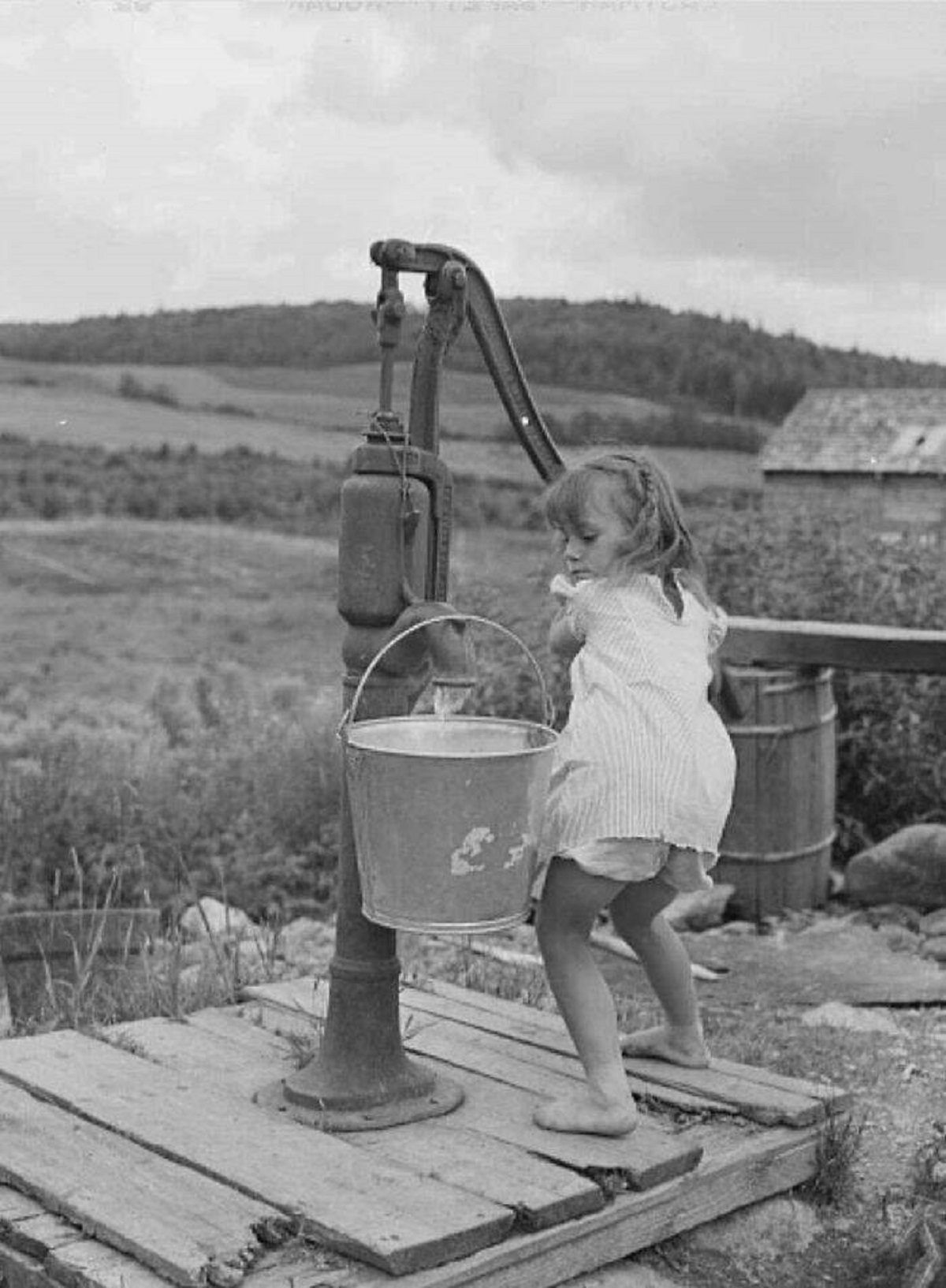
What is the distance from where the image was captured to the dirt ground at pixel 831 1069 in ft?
9.98

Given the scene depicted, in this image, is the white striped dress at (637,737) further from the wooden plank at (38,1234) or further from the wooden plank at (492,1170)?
the wooden plank at (38,1234)

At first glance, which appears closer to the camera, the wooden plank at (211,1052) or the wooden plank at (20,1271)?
the wooden plank at (20,1271)

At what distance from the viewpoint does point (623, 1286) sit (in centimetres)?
290

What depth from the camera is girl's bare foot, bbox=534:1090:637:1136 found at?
3090 mm

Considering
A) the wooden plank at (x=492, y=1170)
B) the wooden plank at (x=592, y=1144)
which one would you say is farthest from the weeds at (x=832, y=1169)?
the wooden plank at (x=492, y=1170)

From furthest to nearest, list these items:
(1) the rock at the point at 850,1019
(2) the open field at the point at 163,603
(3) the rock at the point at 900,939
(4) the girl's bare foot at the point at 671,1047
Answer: (2) the open field at the point at 163,603 < (3) the rock at the point at 900,939 < (1) the rock at the point at 850,1019 < (4) the girl's bare foot at the point at 671,1047

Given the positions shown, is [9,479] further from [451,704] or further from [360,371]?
[451,704]

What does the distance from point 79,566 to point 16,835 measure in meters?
2.32

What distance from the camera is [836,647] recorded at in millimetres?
5766

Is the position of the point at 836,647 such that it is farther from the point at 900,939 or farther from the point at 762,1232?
the point at 762,1232

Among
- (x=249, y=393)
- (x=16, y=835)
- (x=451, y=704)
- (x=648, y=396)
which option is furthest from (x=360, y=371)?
(x=451, y=704)

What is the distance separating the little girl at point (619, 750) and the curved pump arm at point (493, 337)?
9.8 inches

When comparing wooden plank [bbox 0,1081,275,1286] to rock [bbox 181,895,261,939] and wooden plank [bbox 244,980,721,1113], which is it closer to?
wooden plank [bbox 244,980,721,1113]

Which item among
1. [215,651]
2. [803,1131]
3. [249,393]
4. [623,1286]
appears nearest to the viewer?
[623,1286]
